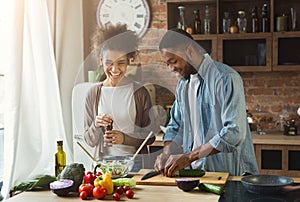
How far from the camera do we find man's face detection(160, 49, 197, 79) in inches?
97.0

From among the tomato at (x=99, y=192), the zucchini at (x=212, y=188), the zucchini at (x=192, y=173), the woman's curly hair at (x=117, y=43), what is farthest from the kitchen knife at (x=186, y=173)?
the woman's curly hair at (x=117, y=43)

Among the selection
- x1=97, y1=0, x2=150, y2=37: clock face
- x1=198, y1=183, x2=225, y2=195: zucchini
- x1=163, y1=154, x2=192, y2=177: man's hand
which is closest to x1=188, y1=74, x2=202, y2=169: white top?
x1=163, y1=154, x2=192, y2=177: man's hand

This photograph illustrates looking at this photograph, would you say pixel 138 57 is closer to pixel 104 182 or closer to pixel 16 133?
pixel 104 182

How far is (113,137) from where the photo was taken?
2568mm

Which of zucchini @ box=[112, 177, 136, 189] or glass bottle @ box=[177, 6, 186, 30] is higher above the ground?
glass bottle @ box=[177, 6, 186, 30]

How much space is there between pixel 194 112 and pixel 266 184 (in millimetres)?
686

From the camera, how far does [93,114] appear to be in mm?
A: 2617

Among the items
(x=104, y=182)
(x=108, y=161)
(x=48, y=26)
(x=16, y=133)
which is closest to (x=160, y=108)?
(x=108, y=161)

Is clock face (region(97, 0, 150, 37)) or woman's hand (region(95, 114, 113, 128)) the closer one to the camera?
woman's hand (region(95, 114, 113, 128))

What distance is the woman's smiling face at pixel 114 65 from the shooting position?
2518 millimetres

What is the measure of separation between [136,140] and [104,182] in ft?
1.71

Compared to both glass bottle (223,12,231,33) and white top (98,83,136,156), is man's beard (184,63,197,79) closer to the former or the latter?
white top (98,83,136,156)

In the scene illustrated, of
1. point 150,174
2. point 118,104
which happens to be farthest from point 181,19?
point 150,174

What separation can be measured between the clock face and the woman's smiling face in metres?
1.87
